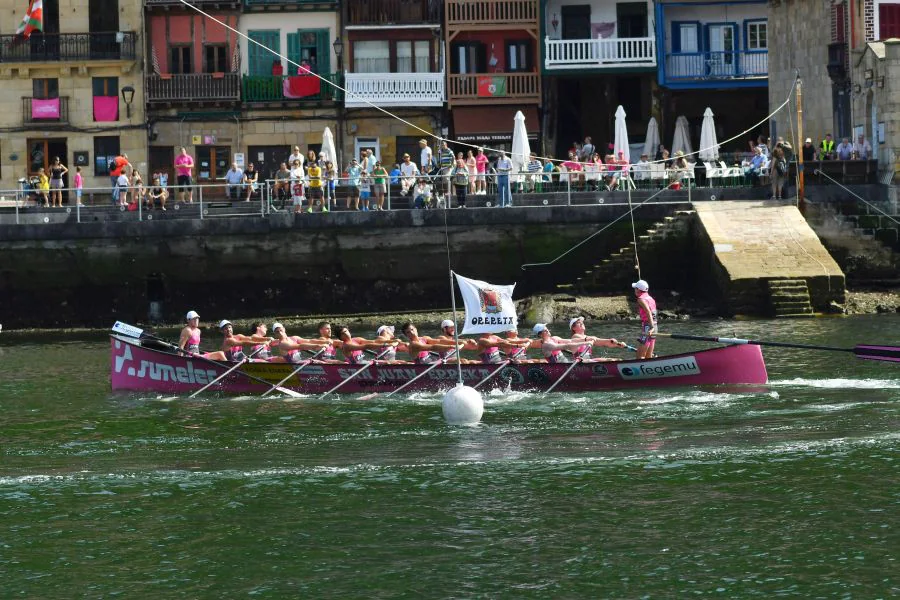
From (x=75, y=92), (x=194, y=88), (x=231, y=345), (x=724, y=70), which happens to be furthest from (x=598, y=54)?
(x=231, y=345)

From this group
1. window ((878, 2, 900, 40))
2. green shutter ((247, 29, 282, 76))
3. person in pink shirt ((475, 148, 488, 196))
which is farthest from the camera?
green shutter ((247, 29, 282, 76))

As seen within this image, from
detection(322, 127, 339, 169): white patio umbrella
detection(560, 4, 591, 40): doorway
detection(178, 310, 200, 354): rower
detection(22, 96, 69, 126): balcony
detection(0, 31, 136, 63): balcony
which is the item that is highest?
detection(560, 4, 591, 40): doorway

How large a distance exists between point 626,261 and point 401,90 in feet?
52.7

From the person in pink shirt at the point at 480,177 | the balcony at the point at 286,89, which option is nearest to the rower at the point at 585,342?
Answer: the person in pink shirt at the point at 480,177

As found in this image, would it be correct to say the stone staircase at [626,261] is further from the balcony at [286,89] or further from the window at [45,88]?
the window at [45,88]

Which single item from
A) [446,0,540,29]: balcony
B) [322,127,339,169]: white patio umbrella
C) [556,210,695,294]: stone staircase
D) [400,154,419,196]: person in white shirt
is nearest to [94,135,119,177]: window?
[322,127,339,169]: white patio umbrella

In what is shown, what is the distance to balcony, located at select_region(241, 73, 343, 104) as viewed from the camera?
2192 inches

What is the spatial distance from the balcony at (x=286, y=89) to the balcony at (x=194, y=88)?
16.7 inches

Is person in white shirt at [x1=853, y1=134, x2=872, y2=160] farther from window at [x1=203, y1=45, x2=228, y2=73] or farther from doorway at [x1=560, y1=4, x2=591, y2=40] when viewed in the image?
window at [x1=203, y1=45, x2=228, y2=73]

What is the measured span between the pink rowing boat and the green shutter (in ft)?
85.2

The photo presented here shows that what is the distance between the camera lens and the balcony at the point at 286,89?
183 feet

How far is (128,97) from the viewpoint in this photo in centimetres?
5547

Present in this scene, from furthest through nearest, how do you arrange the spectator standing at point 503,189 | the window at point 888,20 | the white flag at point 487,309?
the window at point 888,20, the spectator standing at point 503,189, the white flag at point 487,309

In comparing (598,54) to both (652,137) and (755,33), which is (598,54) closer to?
(652,137)
